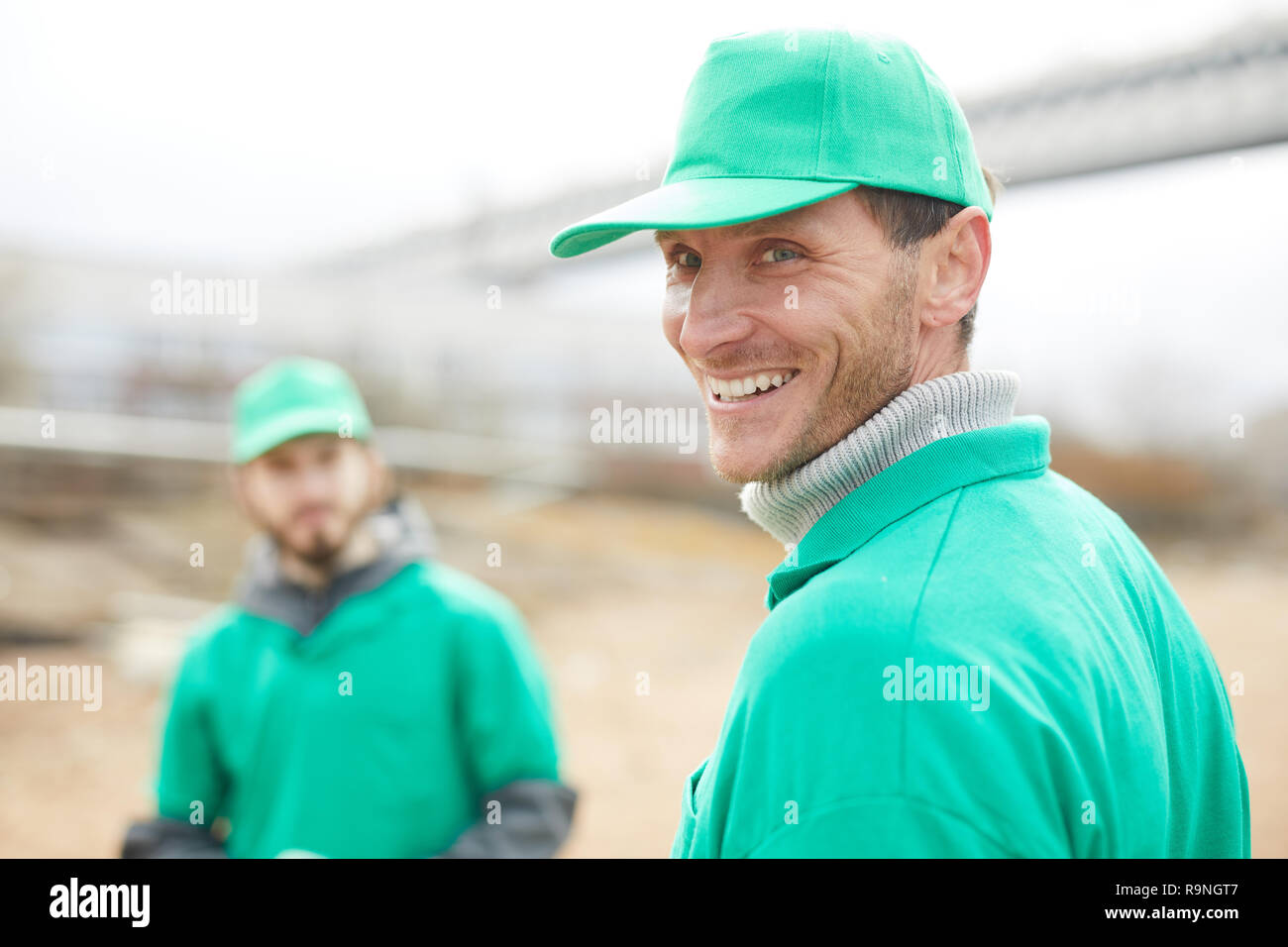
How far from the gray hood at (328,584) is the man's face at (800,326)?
5.09 feet

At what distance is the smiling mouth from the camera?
114 cm

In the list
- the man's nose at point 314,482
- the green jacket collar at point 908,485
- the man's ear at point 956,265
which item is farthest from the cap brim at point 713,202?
the man's nose at point 314,482

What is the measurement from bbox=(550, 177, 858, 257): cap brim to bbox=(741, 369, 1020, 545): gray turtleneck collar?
239mm

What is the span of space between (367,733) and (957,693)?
180 cm

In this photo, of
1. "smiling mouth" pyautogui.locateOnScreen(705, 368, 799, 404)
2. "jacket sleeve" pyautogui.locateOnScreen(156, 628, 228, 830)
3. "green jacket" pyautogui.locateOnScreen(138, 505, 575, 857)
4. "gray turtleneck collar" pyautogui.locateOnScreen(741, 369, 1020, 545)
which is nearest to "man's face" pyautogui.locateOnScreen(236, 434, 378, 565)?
"green jacket" pyautogui.locateOnScreen(138, 505, 575, 857)

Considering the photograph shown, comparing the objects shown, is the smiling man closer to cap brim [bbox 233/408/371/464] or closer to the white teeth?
the white teeth

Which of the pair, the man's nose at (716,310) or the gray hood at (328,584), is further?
the gray hood at (328,584)

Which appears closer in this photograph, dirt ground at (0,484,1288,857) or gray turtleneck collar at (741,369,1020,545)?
gray turtleneck collar at (741,369,1020,545)

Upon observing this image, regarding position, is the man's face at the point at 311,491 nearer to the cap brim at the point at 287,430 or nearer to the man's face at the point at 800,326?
the cap brim at the point at 287,430

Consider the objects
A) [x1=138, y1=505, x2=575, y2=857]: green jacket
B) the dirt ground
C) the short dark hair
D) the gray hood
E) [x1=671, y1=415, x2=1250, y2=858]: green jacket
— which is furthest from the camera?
the dirt ground

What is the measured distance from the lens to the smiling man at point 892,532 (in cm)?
78

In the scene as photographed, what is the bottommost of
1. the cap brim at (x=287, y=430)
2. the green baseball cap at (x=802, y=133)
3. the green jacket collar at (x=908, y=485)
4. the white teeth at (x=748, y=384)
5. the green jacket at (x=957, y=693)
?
the green jacket at (x=957, y=693)

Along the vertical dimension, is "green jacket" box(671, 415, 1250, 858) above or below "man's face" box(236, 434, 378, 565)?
below

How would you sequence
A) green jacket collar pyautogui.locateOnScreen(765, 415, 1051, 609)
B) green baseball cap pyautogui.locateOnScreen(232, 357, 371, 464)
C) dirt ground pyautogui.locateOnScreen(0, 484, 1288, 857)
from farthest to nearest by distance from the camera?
dirt ground pyautogui.locateOnScreen(0, 484, 1288, 857) < green baseball cap pyautogui.locateOnScreen(232, 357, 371, 464) < green jacket collar pyautogui.locateOnScreen(765, 415, 1051, 609)
